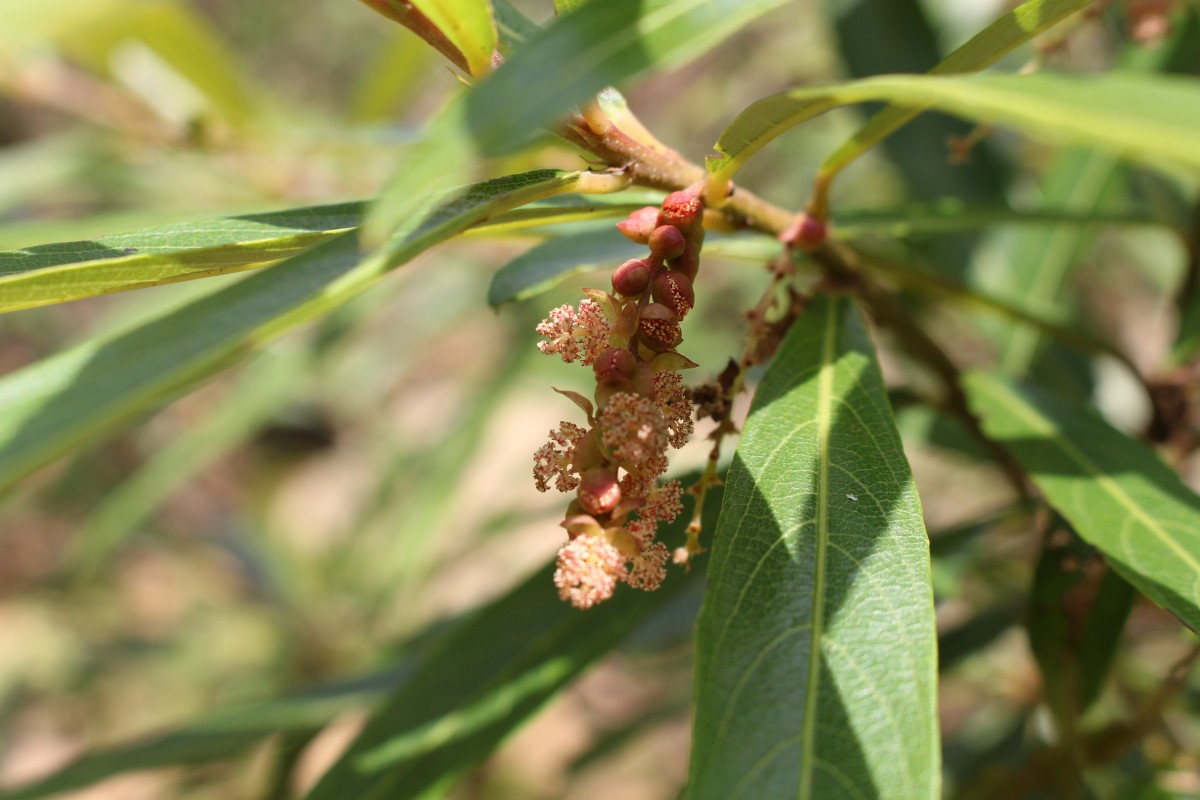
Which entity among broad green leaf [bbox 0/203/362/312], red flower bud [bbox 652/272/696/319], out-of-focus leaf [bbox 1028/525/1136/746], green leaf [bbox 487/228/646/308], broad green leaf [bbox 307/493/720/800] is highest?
broad green leaf [bbox 0/203/362/312]

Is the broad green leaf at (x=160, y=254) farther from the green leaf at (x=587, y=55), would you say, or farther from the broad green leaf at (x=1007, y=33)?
the broad green leaf at (x=1007, y=33)

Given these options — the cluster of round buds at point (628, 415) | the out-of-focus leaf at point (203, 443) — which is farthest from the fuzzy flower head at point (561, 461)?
the out-of-focus leaf at point (203, 443)

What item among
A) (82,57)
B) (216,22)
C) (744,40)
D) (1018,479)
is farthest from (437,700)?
(216,22)

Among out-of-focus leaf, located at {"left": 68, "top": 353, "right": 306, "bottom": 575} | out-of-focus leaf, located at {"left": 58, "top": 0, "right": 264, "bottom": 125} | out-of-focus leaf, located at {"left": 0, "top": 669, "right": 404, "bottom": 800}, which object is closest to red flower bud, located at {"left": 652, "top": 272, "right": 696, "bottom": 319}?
out-of-focus leaf, located at {"left": 0, "top": 669, "right": 404, "bottom": 800}

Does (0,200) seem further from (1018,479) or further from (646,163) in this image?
(1018,479)

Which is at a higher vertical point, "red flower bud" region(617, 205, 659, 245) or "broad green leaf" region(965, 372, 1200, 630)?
"red flower bud" region(617, 205, 659, 245)

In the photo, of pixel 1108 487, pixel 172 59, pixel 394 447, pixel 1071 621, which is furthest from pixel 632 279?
pixel 394 447

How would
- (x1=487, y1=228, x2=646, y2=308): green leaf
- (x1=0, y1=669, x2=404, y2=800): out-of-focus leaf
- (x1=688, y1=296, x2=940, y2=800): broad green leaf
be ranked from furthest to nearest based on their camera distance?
1. (x1=0, y1=669, x2=404, y2=800): out-of-focus leaf
2. (x1=487, y1=228, x2=646, y2=308): green leaf
3. (x1=688, y1=296, x2=940, y2=800): broad green leaf

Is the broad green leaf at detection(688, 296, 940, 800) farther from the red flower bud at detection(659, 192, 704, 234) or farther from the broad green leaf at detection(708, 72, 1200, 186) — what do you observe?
the broad green leaf at detection(708, 72, 1200, 186)
